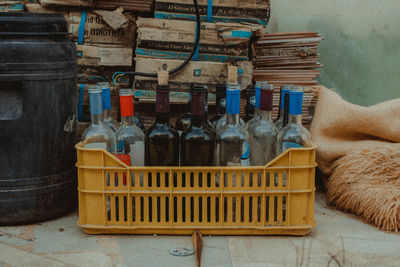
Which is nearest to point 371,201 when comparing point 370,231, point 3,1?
point 370,231

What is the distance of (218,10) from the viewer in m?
3.28

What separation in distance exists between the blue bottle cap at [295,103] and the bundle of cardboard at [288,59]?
3.44ft

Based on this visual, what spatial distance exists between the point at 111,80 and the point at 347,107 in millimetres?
1531

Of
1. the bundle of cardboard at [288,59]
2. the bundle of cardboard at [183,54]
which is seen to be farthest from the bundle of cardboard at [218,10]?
the bundle of cardboard at [288,59]

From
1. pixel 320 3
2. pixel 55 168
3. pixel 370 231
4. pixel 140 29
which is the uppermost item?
pixel 320 3

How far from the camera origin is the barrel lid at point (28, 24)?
251 centimetres

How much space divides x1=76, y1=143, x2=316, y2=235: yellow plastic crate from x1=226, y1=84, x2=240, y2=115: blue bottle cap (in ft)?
0.91

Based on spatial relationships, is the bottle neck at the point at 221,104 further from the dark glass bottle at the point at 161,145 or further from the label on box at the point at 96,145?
the label on box at the point at 96,145

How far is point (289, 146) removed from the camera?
2.46m

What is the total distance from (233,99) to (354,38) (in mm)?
1843

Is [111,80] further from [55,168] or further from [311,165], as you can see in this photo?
[311,165]

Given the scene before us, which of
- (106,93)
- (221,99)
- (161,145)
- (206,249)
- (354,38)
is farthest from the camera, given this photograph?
(354,38)

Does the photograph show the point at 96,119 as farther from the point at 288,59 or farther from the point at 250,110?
the point at 288,59

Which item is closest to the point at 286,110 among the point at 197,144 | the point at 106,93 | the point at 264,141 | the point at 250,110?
the point at 264,141
